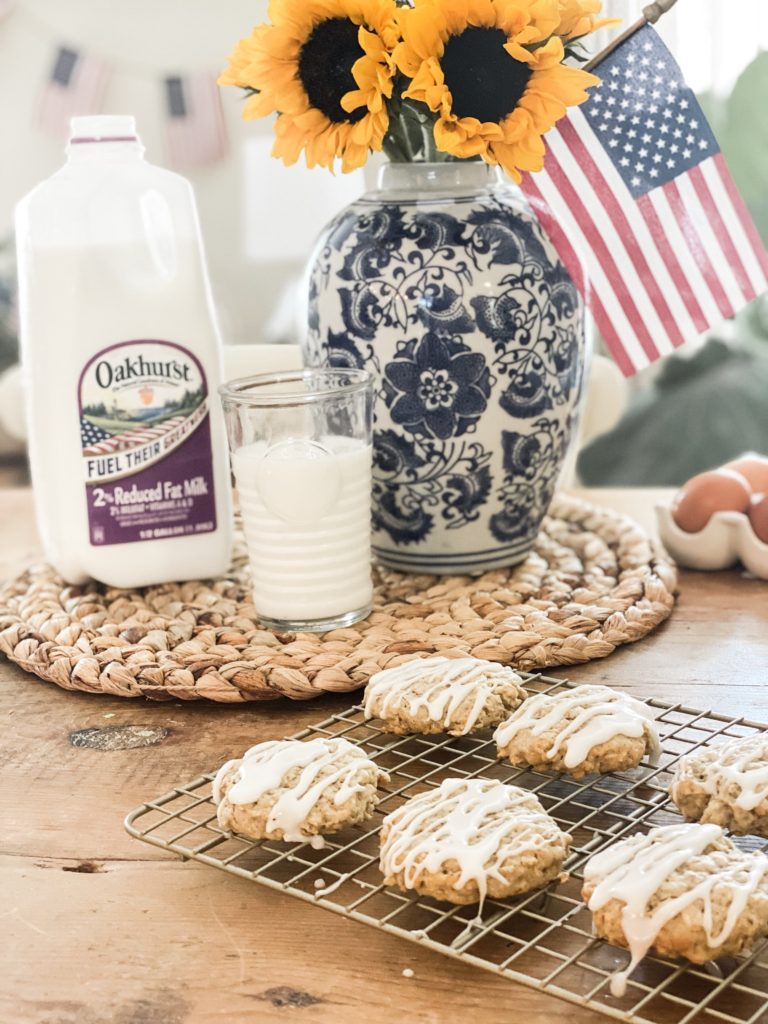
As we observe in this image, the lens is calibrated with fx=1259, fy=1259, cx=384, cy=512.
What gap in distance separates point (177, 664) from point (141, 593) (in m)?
0.23

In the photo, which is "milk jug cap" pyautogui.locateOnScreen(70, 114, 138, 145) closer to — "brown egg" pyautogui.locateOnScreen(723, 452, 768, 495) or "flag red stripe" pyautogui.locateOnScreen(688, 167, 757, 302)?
"flag red stripe" pyautogui.locateOnScreen(688, 167, 757, 302)

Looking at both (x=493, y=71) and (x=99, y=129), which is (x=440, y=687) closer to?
(x=493, y=71)

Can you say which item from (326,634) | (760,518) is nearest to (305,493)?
(326,634)

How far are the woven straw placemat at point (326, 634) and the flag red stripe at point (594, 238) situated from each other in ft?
0.80

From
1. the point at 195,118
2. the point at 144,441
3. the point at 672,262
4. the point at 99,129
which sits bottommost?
the point at 144,441

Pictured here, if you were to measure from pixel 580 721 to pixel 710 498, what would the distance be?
1.71 feet

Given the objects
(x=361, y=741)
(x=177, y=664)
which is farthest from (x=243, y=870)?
(x=177, y=664)

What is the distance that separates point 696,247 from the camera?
1302mm

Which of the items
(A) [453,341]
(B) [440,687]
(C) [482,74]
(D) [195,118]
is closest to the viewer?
(B) [440,687]

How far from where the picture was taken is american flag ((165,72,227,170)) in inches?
129

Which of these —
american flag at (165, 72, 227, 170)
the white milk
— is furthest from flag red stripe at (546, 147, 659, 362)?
american flag at (165, 72, 227, 170)

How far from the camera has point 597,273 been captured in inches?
50.5

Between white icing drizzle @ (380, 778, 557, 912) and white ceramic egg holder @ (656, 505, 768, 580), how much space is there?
1.94 ft

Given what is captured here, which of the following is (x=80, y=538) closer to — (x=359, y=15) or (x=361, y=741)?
(x=361, y=741)
